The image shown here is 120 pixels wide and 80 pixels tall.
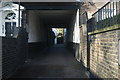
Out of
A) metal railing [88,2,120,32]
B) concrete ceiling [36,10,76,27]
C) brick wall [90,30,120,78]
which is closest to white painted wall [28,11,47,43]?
concrete ceiling [36,10,76,27]

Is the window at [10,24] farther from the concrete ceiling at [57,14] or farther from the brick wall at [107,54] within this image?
the brick wall at [107,54]

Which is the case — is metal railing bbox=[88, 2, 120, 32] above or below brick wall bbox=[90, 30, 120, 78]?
above

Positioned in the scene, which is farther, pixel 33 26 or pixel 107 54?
pixel 33 26

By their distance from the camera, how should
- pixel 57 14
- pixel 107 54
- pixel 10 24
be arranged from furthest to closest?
1. pixel 57 14
2. pixel 10 24
3. pixel 107 54

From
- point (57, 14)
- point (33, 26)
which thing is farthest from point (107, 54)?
point (57, 14)

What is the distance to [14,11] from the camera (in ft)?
43.9

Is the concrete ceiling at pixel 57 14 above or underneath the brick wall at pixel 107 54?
above

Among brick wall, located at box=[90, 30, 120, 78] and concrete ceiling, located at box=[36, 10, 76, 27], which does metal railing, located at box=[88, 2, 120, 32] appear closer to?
brick wall, located at box=[90, 30, 120, 78]

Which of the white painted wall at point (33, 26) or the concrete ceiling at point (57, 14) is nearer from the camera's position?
the white painted wall at point (33, 26)

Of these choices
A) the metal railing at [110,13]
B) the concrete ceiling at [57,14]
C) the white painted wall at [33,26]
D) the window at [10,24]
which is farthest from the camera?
the concrete ceiling at [57,14]

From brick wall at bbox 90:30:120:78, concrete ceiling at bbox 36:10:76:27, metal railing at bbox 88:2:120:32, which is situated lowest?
brick wall at bbox 90:30:120:78

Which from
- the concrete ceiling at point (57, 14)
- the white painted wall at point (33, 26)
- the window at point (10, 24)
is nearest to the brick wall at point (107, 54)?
the window at point (10, 24)

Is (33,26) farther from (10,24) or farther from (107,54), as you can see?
(107,54)

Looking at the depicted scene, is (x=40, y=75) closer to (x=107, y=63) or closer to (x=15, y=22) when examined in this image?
(x=107, y=63)
